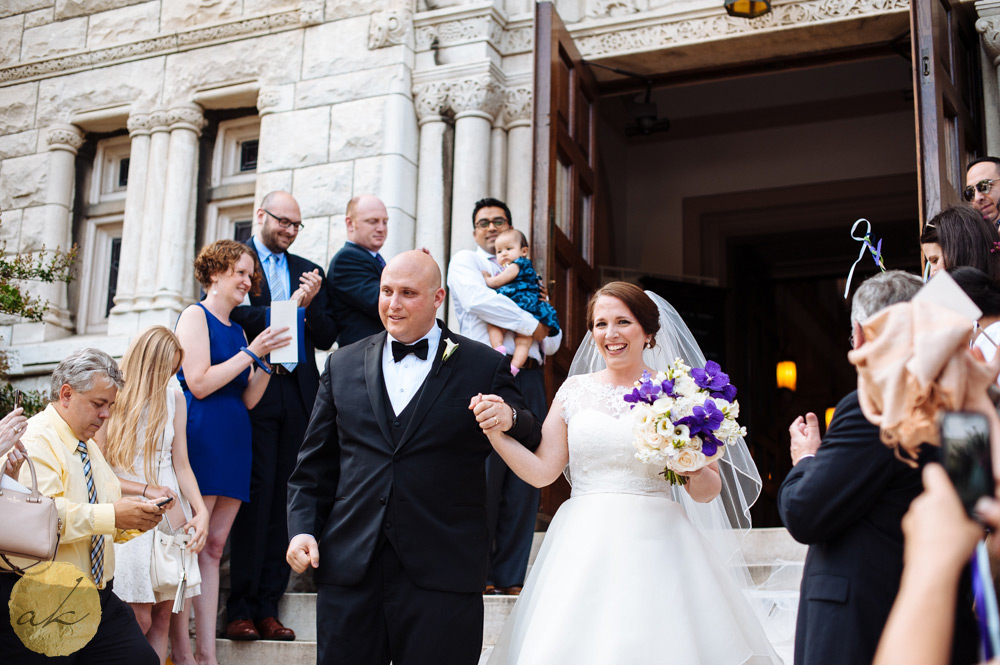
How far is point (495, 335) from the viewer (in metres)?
5.93

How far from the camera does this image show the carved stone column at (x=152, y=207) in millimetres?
8641

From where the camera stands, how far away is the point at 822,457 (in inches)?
106

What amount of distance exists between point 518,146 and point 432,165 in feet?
2.24

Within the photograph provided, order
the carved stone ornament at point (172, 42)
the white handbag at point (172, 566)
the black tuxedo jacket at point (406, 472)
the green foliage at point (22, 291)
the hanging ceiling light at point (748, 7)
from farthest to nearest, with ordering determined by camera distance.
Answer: the carved stone ornament at point (172, 42) < the hanging ceiling light at point (748, 7) < the green foliage at point (22, 291) < the white handbag at point (172, 566) < the black tuxedo jacket at point (406, 472)

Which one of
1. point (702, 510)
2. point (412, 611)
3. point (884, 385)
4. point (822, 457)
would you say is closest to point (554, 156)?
point (702, 510)

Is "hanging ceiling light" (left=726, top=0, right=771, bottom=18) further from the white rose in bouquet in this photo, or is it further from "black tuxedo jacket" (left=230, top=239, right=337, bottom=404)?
the white rose in bouquet

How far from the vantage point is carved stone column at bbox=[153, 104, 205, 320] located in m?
8.66

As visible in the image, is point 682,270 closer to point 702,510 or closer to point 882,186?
point 882,186

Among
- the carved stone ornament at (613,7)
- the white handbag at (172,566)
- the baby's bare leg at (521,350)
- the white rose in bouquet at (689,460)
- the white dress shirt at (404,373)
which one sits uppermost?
the carved stone ornament at (613,7)

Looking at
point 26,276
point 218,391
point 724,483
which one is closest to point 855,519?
point 724,483

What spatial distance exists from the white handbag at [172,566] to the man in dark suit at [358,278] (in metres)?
1.61

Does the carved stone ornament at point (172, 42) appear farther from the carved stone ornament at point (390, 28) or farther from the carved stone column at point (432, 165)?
the carved stone column at point (432, 165)

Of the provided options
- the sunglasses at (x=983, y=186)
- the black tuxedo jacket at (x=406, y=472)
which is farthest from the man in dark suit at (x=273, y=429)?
the sunglasses at (x=983, y=186)

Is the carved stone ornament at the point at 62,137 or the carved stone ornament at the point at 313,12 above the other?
the carved stone ornament at the point at 313,12
